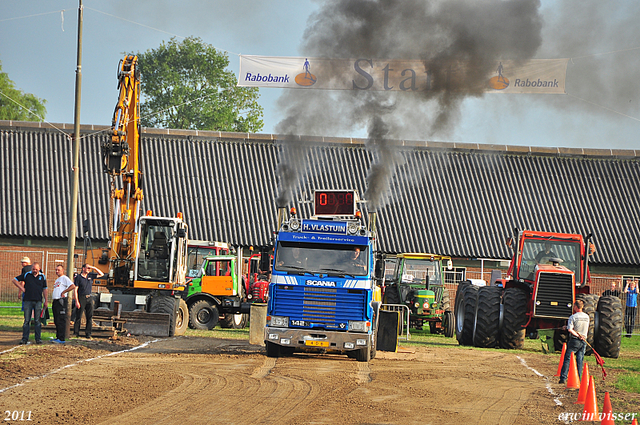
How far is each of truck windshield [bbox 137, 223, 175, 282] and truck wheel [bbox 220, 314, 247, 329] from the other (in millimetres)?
4758

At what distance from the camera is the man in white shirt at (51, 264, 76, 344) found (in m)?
18.2

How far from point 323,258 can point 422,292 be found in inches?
417

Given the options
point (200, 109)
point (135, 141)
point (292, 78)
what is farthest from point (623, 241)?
point (200, 109)

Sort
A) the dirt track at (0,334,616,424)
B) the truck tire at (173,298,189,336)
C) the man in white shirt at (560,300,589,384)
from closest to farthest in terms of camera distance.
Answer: the dirt track at (0,334,616,424) → the man in white shirt at (560,300,589,384) → the truck tire at (173,298,189,336)

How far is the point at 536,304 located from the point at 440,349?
3076mm

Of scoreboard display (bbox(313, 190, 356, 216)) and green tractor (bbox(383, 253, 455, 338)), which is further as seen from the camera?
green tractor (bbox(383, 253, 455, 338))

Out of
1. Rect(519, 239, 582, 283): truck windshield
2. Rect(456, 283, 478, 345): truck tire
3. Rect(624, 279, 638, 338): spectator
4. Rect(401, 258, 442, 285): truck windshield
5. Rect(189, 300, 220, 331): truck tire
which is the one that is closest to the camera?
Rect(519, 239, 582, 283): truck windshield

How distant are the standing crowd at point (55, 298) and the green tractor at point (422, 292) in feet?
36.2

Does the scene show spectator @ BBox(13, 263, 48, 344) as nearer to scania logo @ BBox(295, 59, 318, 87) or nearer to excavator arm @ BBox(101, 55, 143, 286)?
excavator arm @ BBox(101, 55, 143, 286)

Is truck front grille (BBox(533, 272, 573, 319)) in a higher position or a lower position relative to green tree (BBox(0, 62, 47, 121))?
lower

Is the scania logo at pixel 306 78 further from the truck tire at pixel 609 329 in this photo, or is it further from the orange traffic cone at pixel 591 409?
the orange traffic cone at pixel 591 409

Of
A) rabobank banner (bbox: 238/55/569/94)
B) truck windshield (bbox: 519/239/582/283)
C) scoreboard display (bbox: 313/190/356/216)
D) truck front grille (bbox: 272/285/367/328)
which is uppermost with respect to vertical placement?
rabobank banner (bbox: 238/55/569/94)

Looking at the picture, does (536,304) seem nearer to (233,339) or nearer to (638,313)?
(233,339)

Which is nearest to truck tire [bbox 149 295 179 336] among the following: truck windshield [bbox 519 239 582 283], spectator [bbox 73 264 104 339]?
spectator [bbox 73 264 104 339]
